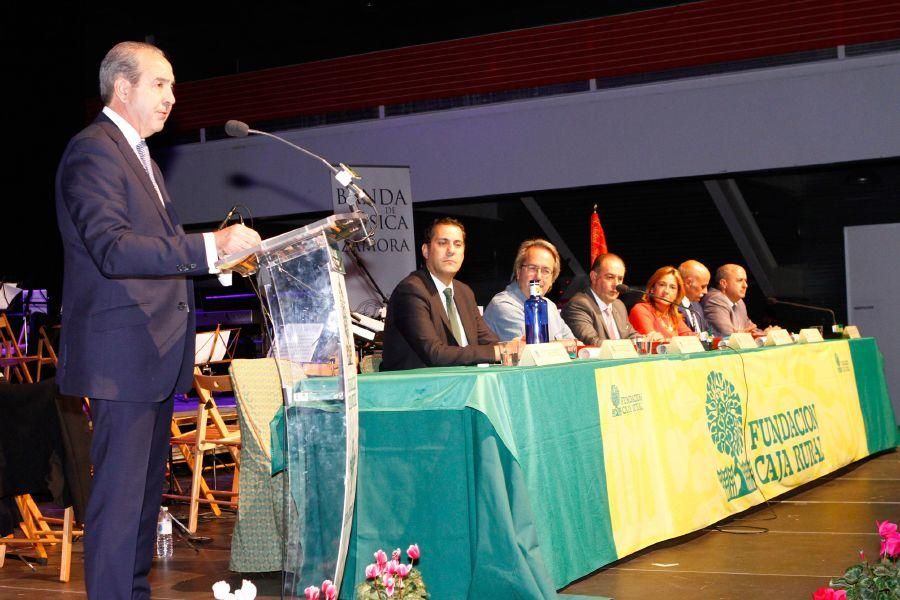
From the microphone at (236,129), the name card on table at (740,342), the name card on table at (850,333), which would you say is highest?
the microphone at (236,129)

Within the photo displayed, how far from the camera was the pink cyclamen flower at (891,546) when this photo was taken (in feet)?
5.66

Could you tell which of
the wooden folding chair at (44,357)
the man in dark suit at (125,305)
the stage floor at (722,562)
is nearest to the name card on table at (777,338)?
the stage floor at (722,562)

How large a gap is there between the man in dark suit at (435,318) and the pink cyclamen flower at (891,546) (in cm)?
170

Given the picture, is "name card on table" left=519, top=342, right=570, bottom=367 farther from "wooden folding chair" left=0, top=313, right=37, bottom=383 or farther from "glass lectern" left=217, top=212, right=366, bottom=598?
"wooden folding chair" left=0, top=313, right=37, bottom=383

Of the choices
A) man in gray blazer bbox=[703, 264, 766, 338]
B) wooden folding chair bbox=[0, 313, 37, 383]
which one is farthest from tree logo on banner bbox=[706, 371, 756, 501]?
wooden folding chair bbox=[0, 313, 37, 383]

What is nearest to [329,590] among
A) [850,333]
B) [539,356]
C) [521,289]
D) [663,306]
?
[539,356]

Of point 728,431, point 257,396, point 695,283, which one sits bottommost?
point 728,431

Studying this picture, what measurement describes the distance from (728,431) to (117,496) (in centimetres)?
269

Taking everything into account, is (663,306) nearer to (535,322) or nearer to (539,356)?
(535,322)

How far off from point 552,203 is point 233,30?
4.67 m

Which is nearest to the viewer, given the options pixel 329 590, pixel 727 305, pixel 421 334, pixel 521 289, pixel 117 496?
pixel 329 590

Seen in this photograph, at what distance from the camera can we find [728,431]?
12.8 feet

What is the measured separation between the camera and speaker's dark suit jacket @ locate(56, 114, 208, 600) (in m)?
1.83

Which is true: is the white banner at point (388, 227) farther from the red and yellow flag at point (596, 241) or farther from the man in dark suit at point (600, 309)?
the man in dark suit at point (600, 309)
